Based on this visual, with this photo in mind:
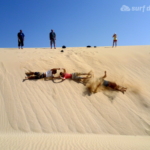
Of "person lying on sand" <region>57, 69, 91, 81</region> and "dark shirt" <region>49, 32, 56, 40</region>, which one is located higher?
"dark shirt" <region>49, 32, 56, 40</region>

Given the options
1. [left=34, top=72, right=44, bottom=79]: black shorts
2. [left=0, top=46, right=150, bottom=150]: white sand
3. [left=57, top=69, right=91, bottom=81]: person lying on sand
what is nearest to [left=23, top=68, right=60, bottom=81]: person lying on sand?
[left=34, top=72, right=44, bottom=79]: black shorts

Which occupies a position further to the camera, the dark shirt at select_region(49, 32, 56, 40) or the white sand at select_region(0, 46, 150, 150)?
the dark shirt at select_region(49, 32, 56, 40)

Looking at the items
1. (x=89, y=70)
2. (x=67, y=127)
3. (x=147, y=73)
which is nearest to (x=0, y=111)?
(x=67, y=127)

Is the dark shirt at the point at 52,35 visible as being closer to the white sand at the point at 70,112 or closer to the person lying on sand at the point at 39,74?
the white sand at the point at 70,112

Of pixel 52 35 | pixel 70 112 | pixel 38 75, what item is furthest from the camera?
pixel 52 35

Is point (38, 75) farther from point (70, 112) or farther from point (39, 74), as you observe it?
point (70, 112)

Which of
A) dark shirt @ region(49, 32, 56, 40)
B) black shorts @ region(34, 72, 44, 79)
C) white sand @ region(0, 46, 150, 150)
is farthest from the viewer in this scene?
dark shirt @ region(49, 32, 56, 40)

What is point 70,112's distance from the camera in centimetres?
569

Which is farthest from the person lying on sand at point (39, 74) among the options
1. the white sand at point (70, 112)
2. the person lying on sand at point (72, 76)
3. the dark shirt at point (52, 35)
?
the dark shirt at point (52, 35)

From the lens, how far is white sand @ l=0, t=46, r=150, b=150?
4.27 meters

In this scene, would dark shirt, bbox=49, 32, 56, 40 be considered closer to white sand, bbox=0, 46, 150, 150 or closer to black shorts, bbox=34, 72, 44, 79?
white sand, bbox=0, 46, 150, 150

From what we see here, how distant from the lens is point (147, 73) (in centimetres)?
820

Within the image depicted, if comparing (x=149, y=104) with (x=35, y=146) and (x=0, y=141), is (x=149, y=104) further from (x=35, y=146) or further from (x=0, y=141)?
(x=0, y=141)

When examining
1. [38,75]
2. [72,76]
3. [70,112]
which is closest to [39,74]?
[38,75]
